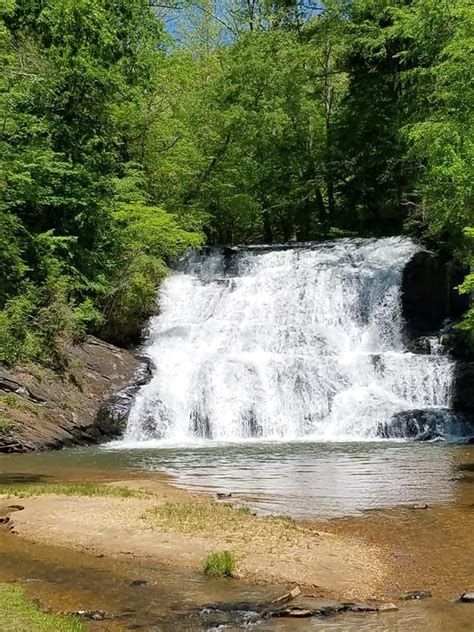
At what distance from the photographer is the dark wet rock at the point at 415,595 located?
6293 millimetres

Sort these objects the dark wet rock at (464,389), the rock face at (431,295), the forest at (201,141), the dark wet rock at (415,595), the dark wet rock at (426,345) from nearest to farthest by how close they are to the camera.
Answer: the dark wet rock at (415,595)
the forest at (201,141)
the dark wet rock at (464,389)
the dark wet rock at (426,345)
the rock face at (431,295)

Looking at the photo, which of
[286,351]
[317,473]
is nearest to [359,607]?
[317,473]

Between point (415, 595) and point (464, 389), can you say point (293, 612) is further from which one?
point (464, 389)

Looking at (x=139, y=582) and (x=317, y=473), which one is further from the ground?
(x=317, y=473)

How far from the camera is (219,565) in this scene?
6.93 metres

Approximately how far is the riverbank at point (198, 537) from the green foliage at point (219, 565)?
0.10 meters

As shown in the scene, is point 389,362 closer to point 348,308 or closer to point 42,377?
point 348,308

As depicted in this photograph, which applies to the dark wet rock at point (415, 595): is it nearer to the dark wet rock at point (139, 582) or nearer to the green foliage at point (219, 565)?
the green foliage at point (219, 565)

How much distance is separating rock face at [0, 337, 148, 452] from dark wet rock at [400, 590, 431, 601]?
12.4m

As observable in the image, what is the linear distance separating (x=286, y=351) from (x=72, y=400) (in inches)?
321

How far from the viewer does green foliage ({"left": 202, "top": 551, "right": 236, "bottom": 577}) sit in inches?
271

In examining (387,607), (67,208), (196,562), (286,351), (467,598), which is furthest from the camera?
(67,208)

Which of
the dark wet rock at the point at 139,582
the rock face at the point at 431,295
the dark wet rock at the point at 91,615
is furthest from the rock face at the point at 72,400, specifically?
the dark wet rock at the point at 91,615

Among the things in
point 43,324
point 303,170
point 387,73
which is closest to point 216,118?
point 303,170
